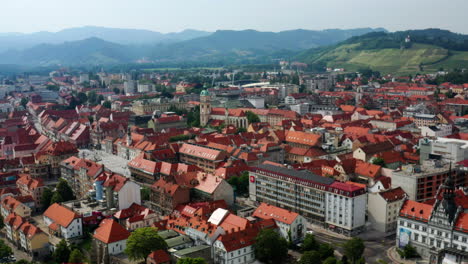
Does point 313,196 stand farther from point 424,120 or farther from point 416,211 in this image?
point 424,120

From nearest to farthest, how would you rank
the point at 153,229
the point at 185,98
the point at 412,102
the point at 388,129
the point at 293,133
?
the point at 153,229
the point at 293,133
the point at 388,129
the point at 412,102
the point at 185,98

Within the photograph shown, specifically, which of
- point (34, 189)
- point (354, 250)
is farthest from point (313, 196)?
point (34, 189)

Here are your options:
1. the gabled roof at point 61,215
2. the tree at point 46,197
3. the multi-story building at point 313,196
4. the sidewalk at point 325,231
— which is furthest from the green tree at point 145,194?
the sidewalk at point 325,231

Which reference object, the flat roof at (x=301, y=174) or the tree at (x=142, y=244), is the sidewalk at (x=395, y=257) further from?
the tree at (x=142, y=244)

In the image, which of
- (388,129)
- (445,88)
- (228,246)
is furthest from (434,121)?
(228,246)

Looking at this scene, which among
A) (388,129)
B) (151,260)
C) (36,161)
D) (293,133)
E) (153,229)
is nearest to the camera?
(151,260)

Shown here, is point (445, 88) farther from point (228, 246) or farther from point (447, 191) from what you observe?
point (228, 246)

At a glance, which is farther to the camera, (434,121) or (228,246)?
(434,121)

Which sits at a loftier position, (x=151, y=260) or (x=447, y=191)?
(x=447, y=191)
